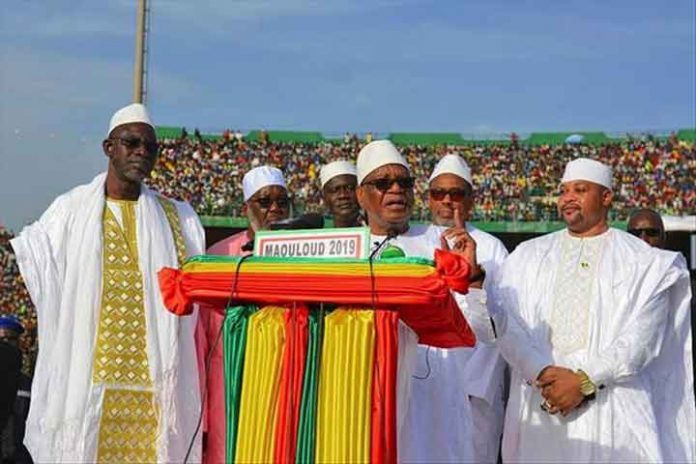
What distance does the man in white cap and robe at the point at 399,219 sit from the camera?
5065mm

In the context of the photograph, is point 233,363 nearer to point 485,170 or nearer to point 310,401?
point 310,401

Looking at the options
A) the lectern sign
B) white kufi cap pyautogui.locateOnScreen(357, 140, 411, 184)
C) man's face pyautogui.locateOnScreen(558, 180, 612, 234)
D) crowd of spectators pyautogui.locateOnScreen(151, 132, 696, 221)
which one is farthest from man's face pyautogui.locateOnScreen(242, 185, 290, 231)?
crowd of spectators pyautogui.locateOnScreen(151, 132, 696, 221)

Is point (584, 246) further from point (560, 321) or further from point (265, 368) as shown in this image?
point (265, 368)

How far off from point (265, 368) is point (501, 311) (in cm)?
274

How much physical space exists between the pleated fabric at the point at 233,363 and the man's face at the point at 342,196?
11.3ft

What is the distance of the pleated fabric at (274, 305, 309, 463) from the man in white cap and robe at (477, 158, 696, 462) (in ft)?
8.56

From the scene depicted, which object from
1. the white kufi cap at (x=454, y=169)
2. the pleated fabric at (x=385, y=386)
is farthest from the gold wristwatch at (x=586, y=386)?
the pleated fabric at (x=385, y=386)

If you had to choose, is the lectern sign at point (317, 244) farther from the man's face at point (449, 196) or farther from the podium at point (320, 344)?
the man's face at point (449, 196)

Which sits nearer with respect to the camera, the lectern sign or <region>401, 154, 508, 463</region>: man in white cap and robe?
the lectern sign

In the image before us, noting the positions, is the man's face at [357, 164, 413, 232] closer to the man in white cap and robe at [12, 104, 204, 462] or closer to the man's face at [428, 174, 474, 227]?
the man in white cap and robe at [12, 104, 204, 462]

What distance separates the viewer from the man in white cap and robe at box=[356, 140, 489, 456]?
5.06m

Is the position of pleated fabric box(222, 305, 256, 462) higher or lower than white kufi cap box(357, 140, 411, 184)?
lower

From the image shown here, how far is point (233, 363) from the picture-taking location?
13.2 feet

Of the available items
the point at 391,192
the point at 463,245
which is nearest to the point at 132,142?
the point at 391,192
